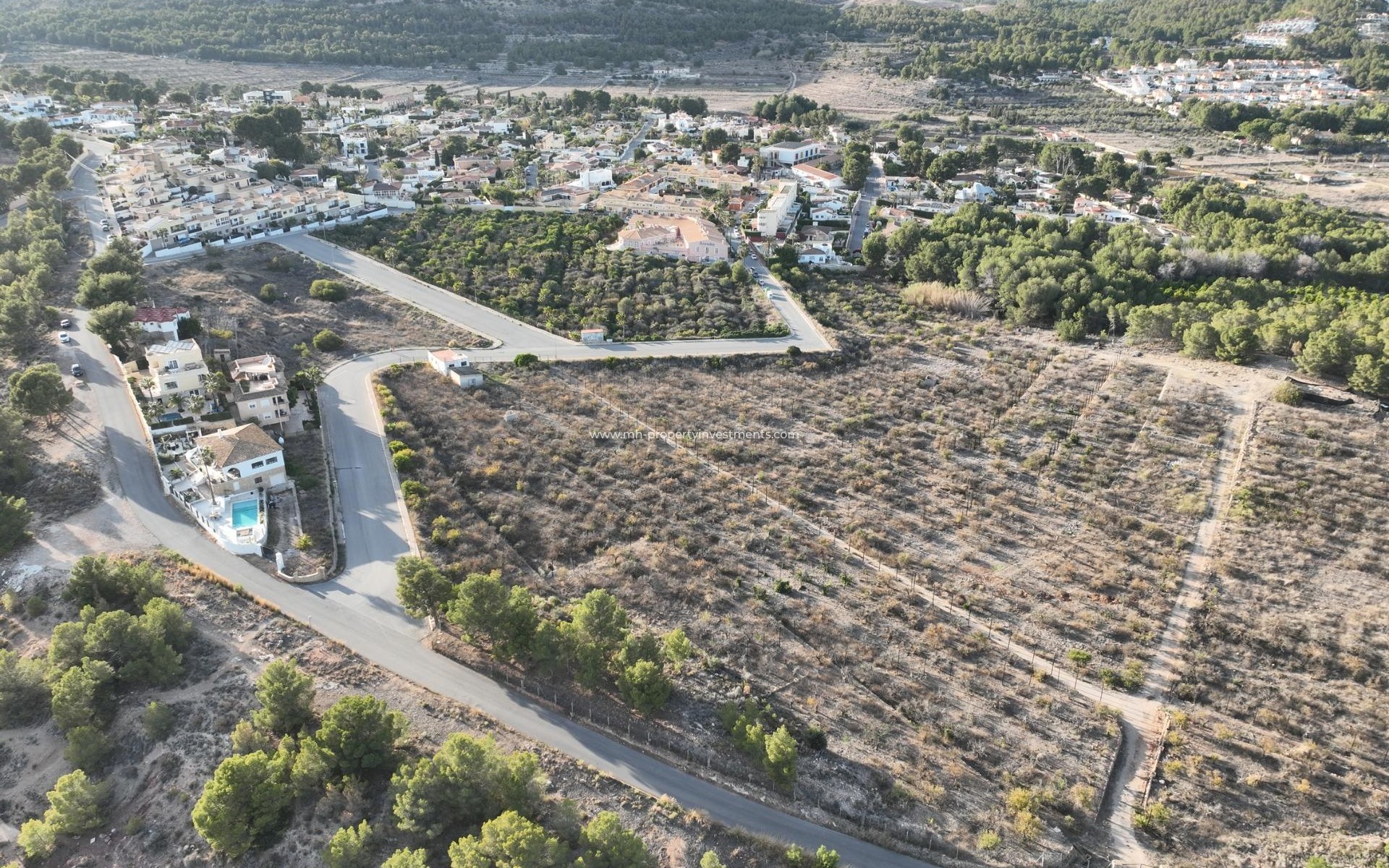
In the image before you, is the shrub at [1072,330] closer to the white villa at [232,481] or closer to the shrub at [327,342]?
the shrub at [327,342]

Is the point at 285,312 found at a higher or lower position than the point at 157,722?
higher

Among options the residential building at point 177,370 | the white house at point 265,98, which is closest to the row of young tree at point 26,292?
the residential building at point 177,370

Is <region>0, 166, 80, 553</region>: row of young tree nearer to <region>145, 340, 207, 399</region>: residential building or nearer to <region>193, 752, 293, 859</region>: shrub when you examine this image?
<region>145, 340, 207, 399</region>: residential building

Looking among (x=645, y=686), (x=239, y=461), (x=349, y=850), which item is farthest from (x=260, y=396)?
(x=645, y=686)

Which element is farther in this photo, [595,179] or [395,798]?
[595,179]

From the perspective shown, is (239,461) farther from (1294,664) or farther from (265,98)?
(265,98)
